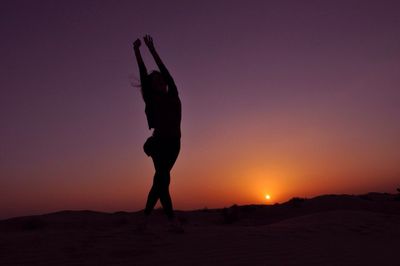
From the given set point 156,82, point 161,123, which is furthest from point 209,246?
point 156,82

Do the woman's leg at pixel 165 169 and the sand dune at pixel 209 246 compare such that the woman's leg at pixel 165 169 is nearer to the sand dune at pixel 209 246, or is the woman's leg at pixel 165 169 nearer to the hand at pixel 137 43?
the sand dune at pixel 209 246

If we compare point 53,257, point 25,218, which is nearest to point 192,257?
point 53,257

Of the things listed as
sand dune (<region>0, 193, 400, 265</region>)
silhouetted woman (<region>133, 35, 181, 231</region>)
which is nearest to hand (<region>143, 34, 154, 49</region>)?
silhouetted woman (<region>133, 35, 181, 231</region>)

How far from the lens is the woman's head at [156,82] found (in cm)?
540

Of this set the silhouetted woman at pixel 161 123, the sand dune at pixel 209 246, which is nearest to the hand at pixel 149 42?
the silhouetted woman at pixel 161 123

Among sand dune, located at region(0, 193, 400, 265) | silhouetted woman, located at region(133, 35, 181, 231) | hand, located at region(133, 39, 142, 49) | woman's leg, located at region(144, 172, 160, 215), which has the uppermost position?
hand, located at region(133, 39, 142, 49)

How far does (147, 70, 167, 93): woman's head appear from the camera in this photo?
540 cm

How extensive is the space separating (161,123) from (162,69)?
0.73 m

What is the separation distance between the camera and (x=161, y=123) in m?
5.29

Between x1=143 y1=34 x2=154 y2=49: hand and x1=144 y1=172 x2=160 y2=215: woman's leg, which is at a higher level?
x1=143 y1=34 x2=154 y2=49: hand

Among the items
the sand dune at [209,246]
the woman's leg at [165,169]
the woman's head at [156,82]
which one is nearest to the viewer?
the sand dune at [209,246]

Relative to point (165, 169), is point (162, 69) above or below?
above

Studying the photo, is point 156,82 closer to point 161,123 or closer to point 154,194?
point 161,123

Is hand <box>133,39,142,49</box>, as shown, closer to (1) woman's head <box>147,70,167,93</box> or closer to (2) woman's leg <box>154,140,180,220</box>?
(1) woman's head <box>147,70,167,93</box>
